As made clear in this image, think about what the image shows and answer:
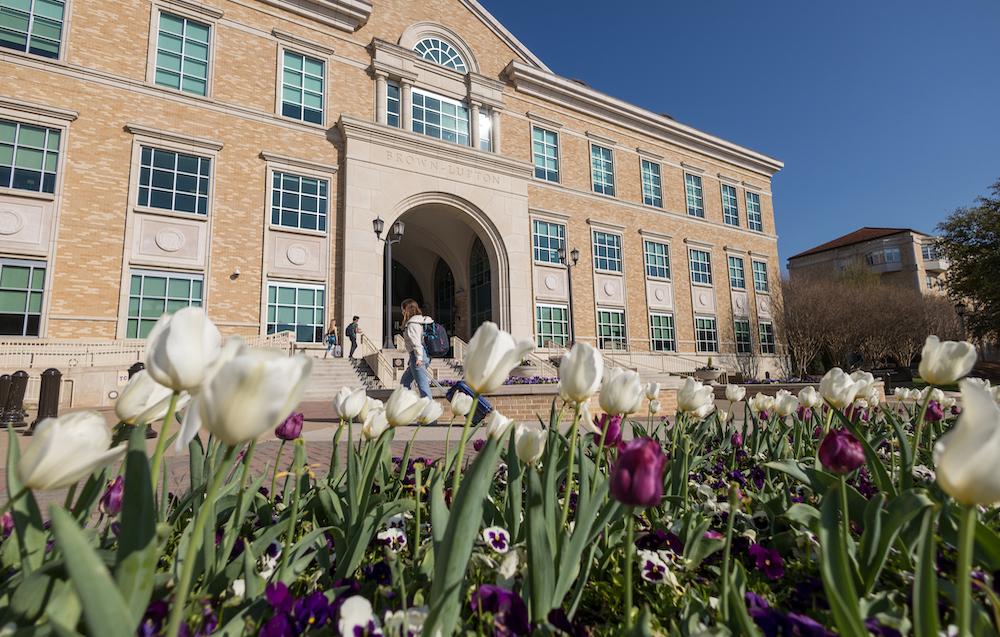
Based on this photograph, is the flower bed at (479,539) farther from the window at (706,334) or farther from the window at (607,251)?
the window at (706,334)

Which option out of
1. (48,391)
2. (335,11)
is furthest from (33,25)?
(48,391)

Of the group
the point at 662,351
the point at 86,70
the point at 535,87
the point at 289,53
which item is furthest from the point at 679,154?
the point at 86,70

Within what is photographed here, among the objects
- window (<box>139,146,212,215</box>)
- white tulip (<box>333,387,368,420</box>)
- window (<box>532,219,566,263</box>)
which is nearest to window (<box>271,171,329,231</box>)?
window (<box>139,146,212,215</box>)

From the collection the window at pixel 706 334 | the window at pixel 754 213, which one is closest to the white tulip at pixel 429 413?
the window at pixel 706 334

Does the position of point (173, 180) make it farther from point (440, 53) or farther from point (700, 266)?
point (700, 266)

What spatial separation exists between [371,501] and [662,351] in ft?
76.5

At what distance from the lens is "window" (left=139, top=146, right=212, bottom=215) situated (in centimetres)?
1479

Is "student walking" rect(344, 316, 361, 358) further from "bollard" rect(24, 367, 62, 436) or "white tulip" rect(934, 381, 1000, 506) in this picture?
"white tulip" rect(934, 381, 1000, 506)

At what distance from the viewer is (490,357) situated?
1250 millimetres

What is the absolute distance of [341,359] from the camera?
1530 centimetres

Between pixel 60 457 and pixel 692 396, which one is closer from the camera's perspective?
pixel 60 457

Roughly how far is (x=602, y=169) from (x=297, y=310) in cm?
1631

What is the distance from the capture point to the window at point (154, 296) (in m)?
14.1

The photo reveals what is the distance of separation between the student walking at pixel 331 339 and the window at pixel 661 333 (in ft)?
48.2
